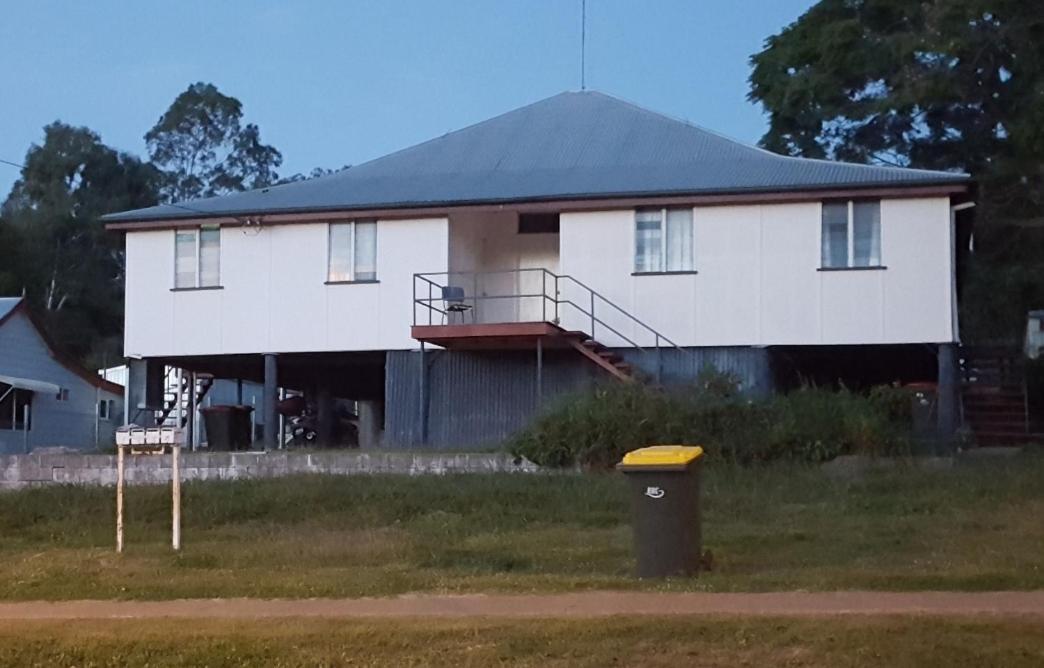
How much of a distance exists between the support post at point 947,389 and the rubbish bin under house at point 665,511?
12968mm

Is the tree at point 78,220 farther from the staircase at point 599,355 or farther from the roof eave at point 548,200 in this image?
the staircase at point 599,355

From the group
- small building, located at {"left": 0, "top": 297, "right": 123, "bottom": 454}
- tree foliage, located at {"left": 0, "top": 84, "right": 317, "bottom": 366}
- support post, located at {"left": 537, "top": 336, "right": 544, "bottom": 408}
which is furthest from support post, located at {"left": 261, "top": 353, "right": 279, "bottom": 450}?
tree foliage, located at {"left": 0, "top": 84, "right": 317, "bottom": 366}

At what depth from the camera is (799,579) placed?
1284 centimetres

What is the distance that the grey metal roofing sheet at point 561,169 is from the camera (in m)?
26.0

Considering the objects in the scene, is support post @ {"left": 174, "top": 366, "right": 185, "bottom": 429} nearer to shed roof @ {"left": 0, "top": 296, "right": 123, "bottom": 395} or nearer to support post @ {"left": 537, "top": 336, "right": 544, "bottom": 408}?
shed roof @ {"left": 0, "top": 296, "right": 123, "bottom": 395}

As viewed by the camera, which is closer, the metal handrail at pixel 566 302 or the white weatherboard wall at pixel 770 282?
the white weatherboard wall at pixel 770 282

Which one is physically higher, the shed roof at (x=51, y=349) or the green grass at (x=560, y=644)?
the shed roof at (x=51, y=349)

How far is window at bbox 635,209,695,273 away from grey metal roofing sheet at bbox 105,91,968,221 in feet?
1.79

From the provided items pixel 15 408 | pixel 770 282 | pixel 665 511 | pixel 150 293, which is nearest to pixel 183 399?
pixel 150 293

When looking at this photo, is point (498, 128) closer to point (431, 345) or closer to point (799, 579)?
point (431, 345)

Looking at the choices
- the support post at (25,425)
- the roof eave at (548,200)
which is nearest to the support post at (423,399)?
the roof eave at (548,200)

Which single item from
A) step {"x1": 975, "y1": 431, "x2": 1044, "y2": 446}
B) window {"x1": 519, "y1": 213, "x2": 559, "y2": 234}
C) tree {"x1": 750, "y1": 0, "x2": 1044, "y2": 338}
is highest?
tree {"x1": 750, "y1": 0, "x2": 1044, "y2": 338}

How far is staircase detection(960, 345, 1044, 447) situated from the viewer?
2698cm

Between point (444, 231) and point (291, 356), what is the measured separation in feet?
12.9
